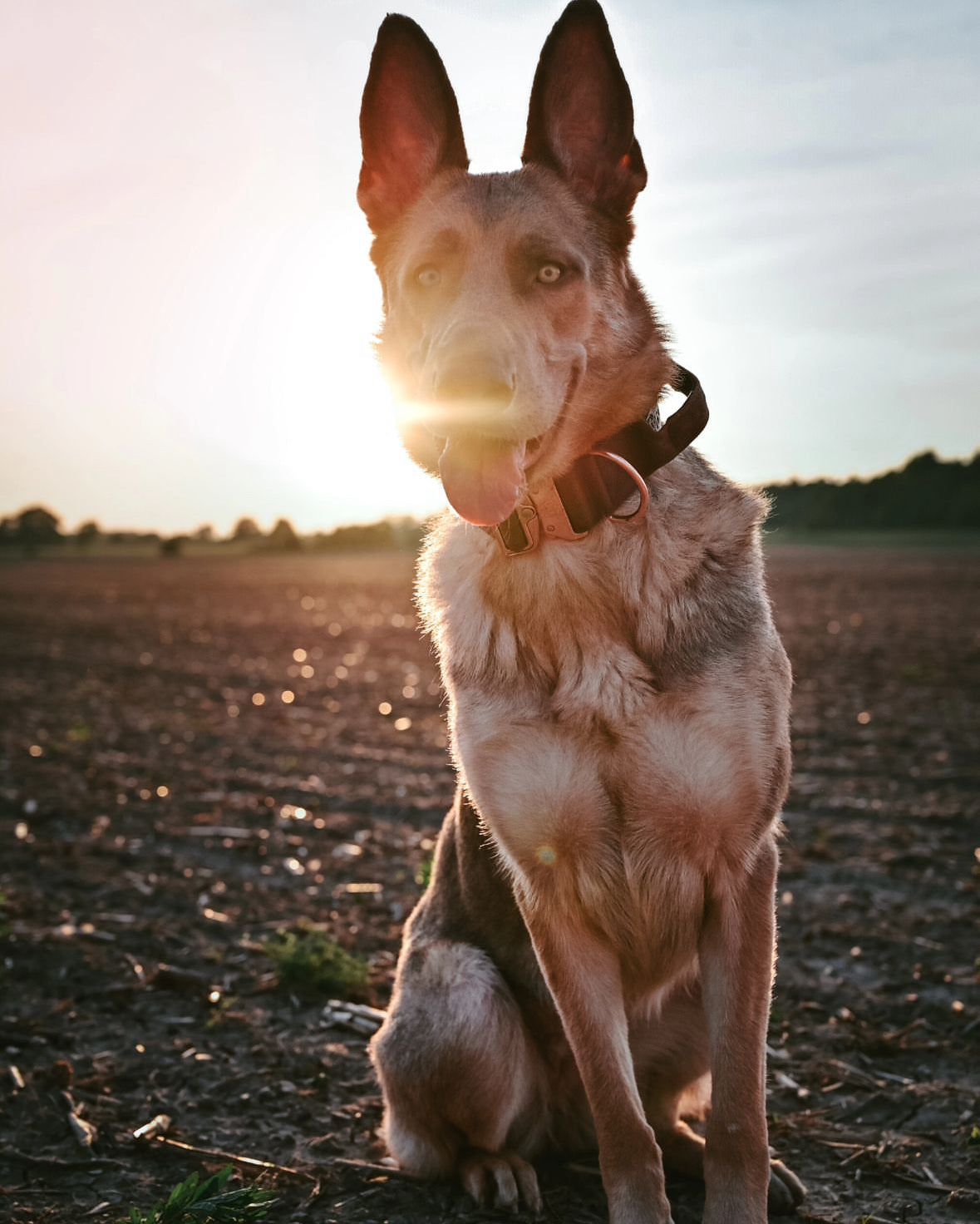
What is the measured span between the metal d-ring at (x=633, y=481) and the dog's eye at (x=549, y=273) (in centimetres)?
49

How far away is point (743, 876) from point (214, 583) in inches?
1445

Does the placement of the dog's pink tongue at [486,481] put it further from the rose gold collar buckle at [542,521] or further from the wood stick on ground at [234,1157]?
the wood stick on ground at [234,1157]

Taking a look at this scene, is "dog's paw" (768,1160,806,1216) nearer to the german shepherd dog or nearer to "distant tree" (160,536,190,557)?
the german shepherd dog

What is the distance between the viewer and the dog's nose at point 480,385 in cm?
275

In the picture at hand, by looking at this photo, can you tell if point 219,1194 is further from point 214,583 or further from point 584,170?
point 214,583

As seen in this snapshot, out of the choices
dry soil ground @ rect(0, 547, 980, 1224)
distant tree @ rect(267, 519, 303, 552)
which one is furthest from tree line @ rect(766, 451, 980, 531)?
dry soil ground @ rect(0, 547, 980, 1224)

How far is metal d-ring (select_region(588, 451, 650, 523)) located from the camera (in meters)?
2.98

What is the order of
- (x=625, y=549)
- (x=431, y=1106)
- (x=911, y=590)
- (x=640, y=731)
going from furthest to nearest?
(x=911, y=590) < (x=431, y=1106) < (x=625, y=549) < (x=640, y=731)

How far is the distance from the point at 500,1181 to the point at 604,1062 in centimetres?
→ 65

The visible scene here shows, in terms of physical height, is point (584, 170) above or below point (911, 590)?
above

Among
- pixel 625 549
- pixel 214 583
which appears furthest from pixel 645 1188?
pixel 214 583

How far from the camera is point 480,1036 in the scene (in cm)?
324

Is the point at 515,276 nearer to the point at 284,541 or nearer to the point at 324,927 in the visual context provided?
the point at 324,927

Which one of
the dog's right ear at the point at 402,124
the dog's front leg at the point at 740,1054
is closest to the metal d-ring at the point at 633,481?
the dog's front leg at the point at 740,1054
